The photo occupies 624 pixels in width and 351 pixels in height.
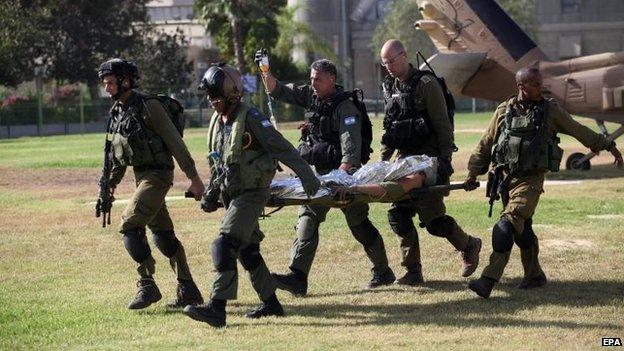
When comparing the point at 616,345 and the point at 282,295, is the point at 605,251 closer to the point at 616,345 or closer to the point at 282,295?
the point at 282,295

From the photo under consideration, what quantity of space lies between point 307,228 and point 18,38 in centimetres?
5231

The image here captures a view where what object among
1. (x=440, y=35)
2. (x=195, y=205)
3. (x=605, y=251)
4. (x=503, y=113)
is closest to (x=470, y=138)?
(x=440, y=35)

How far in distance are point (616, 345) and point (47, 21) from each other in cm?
6357

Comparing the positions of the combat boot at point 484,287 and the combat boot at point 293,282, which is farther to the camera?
the combat boot at point 293,282

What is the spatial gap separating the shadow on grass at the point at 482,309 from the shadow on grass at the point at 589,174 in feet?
39.4

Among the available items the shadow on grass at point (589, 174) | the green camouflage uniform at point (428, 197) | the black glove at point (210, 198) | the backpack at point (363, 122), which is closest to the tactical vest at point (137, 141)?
the black glove at point (210, 198)

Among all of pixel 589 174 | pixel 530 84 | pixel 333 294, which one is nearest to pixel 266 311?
pixel 333 294

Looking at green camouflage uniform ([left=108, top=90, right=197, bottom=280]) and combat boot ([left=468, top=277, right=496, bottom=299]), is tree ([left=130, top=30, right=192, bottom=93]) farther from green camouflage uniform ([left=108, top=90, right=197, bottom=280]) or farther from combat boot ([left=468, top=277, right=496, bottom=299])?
combat boot ([left=468, top=277, right=496, bottom=299])

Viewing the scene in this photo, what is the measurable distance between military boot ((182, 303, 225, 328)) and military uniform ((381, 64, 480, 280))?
2.48m

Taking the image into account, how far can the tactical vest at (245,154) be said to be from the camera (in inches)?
357

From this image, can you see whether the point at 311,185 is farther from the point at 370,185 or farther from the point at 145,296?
the point at 145,296

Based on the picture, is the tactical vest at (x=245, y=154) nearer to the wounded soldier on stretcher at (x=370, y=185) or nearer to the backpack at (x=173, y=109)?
the wounded soldier on stretcher at (x=370, y=185)

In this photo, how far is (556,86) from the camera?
82.9 feet

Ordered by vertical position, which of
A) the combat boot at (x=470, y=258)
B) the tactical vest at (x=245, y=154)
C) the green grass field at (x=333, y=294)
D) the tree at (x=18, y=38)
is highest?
the tree at (x=18, y=38)
